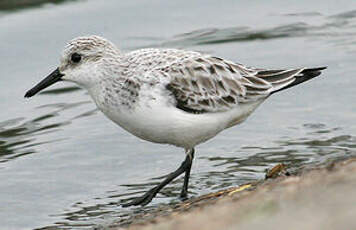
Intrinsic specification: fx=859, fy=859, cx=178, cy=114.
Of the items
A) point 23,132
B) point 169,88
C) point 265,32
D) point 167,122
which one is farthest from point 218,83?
point 265,32

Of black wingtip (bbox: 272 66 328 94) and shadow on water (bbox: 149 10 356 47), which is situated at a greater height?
black wingtip (bbox: 272 66 328 94)

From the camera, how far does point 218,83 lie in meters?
7.71

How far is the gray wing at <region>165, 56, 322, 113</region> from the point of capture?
7422mm

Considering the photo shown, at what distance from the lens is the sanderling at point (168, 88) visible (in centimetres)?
715

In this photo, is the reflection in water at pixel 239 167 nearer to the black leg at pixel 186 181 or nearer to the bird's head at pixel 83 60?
the black leg at pixel 186 181

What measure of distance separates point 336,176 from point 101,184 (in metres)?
3.51

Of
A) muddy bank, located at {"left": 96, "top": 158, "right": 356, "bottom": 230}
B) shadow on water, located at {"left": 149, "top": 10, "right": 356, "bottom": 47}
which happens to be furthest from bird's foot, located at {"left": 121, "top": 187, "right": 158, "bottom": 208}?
shadow on water, located at {"left": 149, "top": 10, "right": 356, "bottom": 47}

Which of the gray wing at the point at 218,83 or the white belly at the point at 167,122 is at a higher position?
the gray wing at the point at 218,83

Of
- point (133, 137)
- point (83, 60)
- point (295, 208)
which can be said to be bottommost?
point (133, 137)

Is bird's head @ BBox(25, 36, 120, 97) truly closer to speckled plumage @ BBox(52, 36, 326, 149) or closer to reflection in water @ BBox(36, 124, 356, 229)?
speckled plumage @ BBox(52, 36, 326, 149)

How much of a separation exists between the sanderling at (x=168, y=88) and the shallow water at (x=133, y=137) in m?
0.75

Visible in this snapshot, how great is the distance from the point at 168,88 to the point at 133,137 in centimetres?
236

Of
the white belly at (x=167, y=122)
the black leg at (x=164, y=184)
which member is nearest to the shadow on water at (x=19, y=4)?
the black leg at (x=164, y=184)

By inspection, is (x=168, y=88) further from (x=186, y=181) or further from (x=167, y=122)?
(x=186, y=181)
